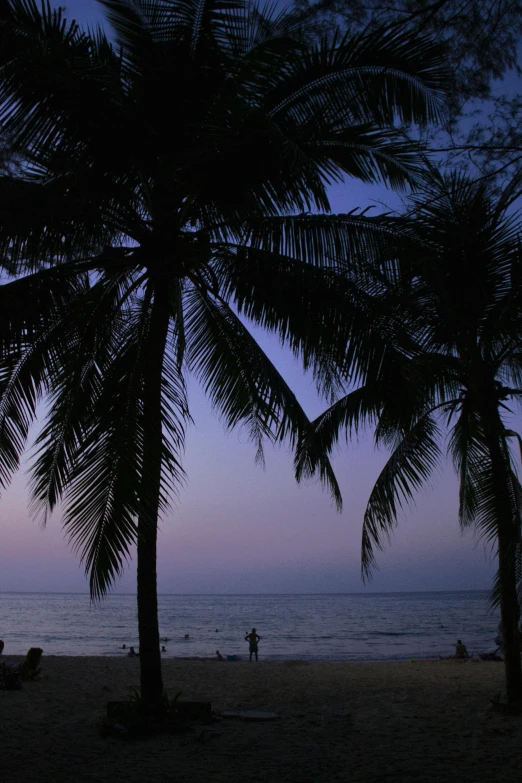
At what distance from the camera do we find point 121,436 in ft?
19.5

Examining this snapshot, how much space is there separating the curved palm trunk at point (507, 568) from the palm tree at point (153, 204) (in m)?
2.04

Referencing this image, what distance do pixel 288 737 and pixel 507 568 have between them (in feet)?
10.1

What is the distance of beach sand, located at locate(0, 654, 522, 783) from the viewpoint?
5.48 m

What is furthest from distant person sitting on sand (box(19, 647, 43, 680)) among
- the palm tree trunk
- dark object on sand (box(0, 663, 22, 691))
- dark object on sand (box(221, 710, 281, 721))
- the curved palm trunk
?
the curved palm trunk

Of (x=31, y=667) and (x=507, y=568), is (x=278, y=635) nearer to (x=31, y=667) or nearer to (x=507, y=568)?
(x=31, y=667)

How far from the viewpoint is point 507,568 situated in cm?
755

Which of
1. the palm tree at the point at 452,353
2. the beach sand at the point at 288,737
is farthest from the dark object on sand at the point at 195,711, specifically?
the palm tree at the point at 452,353

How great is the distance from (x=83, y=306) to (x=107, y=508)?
2.38m

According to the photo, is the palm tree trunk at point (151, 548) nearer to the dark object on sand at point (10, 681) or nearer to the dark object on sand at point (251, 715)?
the dark object on sand at point (251, 715)

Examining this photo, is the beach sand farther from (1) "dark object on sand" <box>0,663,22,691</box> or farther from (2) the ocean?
(2) the ocean

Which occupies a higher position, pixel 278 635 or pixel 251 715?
pixel 251 715

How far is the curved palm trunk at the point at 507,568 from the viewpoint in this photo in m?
7.56

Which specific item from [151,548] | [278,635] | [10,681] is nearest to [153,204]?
[151,548]

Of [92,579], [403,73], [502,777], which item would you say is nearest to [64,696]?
[92,579]
